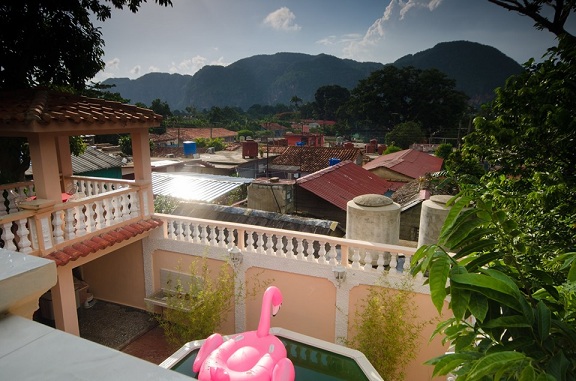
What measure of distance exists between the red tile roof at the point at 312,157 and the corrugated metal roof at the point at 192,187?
43.3ft

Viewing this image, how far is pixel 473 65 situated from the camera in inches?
5871

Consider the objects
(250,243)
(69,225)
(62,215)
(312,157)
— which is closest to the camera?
(62,215)

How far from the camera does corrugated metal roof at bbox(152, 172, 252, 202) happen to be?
45.2 feet

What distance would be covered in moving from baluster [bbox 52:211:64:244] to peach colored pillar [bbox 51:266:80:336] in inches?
22.6

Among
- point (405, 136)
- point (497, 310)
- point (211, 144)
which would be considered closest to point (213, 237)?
point (497, 310)

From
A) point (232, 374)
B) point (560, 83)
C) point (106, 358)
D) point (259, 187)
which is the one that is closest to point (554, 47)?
point (560, 83)

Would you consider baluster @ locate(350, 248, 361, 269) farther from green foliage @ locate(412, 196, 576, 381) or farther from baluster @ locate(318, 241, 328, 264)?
green foliage @ locate(412, 196, 576, 381)

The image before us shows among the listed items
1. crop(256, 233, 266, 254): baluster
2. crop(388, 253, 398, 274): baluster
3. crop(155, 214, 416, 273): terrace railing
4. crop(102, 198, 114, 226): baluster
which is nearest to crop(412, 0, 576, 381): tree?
crop(388, 253, 398, 274): baluster

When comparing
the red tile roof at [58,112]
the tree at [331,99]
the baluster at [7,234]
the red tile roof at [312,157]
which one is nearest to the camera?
the red tile roof at [58,112]

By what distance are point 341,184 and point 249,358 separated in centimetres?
1202

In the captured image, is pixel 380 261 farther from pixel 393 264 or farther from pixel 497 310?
pixel 497 310

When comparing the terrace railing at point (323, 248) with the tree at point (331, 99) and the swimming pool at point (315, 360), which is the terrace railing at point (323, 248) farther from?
the tree at point (331, 99)

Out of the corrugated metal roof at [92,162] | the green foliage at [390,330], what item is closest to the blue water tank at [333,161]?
the corrugated metal roof at [92,162]

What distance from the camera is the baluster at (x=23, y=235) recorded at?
6273 millimetres
